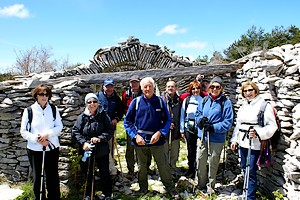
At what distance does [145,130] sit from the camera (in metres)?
4.75

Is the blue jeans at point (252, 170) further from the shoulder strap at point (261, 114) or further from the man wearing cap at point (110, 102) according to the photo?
the man wearing cap at point (110, 102)

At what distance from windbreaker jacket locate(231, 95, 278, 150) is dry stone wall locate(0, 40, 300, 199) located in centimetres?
33

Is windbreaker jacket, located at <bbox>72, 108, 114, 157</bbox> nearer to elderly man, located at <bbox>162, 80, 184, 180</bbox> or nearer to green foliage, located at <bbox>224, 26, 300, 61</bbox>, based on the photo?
elderly man, located at <bbox>162, 80, 184, 180</bbox>

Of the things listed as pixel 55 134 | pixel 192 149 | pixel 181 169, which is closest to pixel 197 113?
pixel 192 149

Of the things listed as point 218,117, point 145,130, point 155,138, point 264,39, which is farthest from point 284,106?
point 264,39

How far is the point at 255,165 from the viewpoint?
4457 millimetres

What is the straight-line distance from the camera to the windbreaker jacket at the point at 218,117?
16.1ft

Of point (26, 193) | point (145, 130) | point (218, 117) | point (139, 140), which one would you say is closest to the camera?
point (139, 140)

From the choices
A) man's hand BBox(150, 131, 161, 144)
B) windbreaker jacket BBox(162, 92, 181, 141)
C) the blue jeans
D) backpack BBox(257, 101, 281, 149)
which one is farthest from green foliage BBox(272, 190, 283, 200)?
windbreaker jacket BBox(162, 92, 181, 141)

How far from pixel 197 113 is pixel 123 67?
5316 mm

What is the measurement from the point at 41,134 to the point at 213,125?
2951mm

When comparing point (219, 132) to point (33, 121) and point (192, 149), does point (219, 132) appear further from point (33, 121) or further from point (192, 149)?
point (33, 121)

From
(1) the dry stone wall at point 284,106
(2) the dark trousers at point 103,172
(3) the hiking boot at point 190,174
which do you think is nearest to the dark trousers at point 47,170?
(2) the dark trousers at point 103,172

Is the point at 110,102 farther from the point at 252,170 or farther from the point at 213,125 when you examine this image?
the point at 252,170
